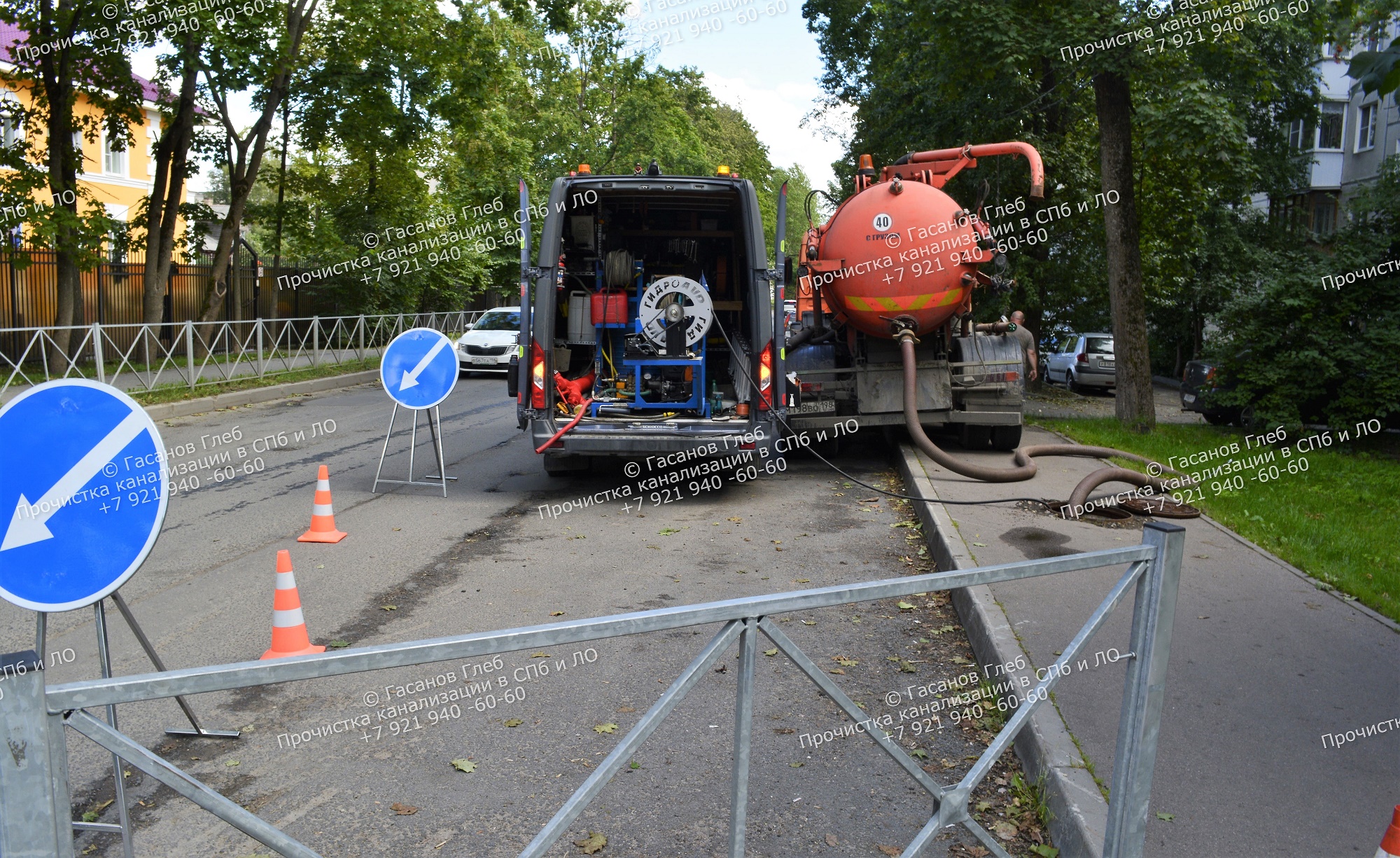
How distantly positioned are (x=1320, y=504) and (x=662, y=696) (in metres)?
9.06

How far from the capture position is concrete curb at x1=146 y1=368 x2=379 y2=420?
614 inches

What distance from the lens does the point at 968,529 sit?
8.05 meters

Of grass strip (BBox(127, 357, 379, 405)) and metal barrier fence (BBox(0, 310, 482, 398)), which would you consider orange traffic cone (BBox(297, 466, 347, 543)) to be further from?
grass strip (BBox(127, 357, 379, 405))

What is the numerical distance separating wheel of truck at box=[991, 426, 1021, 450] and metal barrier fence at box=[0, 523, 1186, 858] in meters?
9.29

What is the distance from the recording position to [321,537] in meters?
7.89

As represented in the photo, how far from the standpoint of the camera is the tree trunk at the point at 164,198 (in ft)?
66.5

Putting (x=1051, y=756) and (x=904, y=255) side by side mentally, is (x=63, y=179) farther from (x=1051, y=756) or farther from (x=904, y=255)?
(x=1051, y=756)

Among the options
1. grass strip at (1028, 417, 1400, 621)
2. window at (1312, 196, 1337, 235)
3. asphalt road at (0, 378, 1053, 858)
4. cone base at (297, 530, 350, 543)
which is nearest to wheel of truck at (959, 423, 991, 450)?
grass strip at (1028, 417, 1400, 621)

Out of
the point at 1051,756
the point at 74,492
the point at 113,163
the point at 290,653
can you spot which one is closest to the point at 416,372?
the point at 290,653

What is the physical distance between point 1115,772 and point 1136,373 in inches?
507

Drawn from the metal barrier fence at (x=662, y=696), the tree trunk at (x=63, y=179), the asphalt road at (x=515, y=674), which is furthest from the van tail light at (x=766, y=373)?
the tree trunk at (x=63, y=179)

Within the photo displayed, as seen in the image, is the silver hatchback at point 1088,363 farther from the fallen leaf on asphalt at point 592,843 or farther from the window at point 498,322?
the fallen leaf on asphalt at point 592,843

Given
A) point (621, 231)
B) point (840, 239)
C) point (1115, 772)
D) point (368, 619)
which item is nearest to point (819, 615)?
point (368, 619)

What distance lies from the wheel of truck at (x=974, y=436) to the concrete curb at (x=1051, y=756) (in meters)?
6.19
